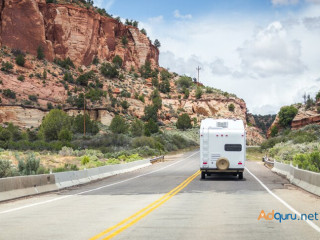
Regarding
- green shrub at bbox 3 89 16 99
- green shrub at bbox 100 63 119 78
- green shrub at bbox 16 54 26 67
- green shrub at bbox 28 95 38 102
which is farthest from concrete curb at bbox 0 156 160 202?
green shrub at bbox 100 63 119 78

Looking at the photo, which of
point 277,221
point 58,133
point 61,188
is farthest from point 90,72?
point 277,221

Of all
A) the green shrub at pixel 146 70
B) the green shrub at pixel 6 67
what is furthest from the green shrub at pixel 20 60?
the green shrub at pixel 146 70

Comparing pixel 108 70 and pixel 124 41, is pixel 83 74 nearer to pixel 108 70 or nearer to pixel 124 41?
pixel 108 70

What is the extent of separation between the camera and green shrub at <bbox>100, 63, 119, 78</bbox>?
12475 cm

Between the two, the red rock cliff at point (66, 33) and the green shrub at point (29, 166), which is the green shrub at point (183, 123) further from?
the green shrub at point (29, 166)

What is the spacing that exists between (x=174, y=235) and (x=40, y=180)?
1086cm

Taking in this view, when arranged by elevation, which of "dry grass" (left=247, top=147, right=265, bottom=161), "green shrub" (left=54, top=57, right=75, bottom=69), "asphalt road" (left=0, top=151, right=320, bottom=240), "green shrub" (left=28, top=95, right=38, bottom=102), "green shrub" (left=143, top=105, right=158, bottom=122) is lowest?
"dry grass" (left=247, top=147, right=265, bottom=161)

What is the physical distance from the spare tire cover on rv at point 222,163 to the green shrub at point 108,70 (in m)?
102

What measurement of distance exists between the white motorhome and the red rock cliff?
95317 millimetres

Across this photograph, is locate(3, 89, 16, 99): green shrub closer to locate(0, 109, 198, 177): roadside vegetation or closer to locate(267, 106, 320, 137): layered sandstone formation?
locate(0, 109, 198, 177): roadside vegetation

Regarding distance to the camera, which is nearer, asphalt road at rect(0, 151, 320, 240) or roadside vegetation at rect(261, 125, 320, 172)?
asphalt road at rect(0, 151, 320, 240)

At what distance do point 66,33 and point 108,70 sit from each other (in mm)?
14918

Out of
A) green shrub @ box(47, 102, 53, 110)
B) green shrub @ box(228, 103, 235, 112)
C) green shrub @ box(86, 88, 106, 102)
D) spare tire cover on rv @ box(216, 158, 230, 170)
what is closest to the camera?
spare tire cover on rv @ box(216, 158, 230, 170)

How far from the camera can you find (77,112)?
99.4 metres
